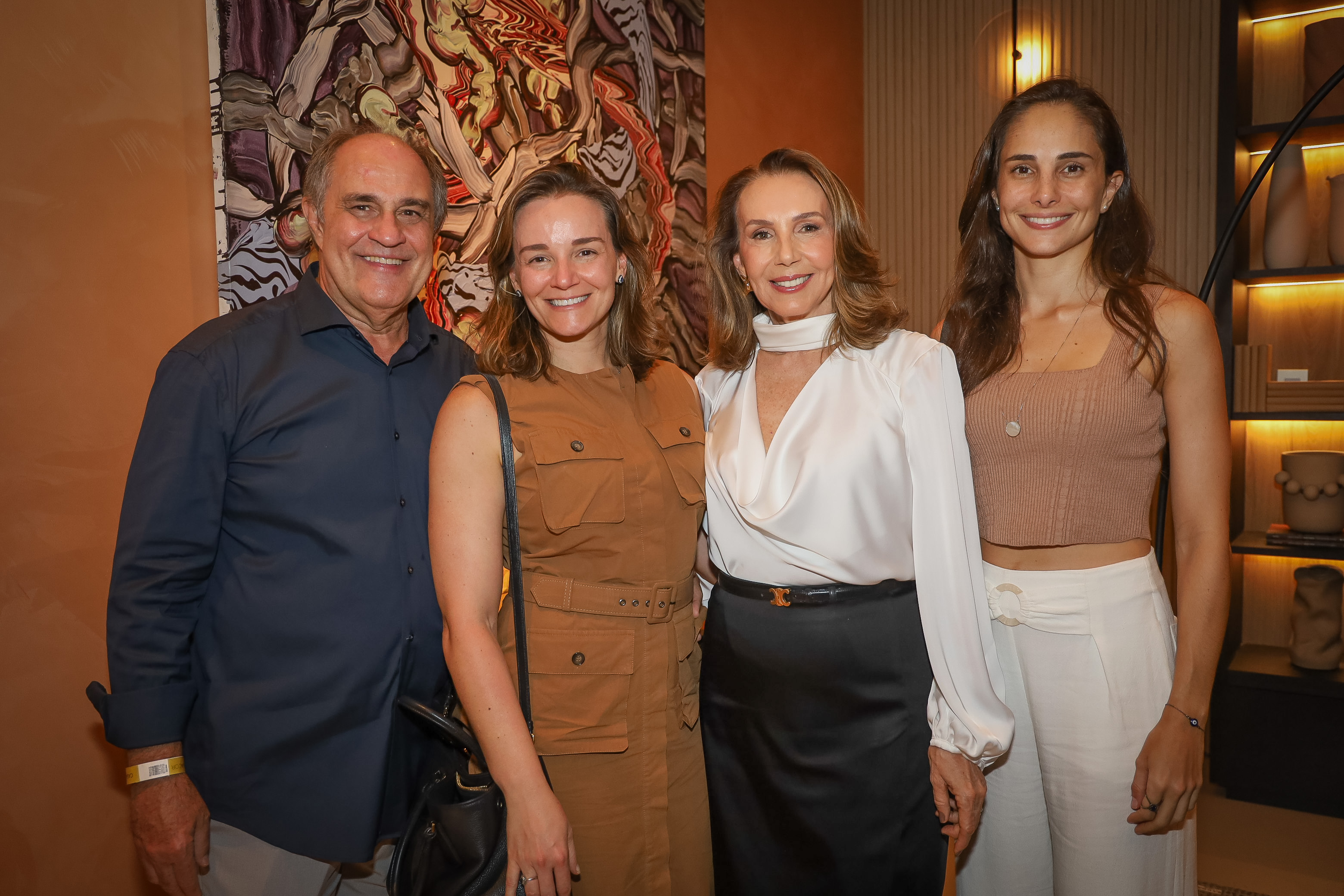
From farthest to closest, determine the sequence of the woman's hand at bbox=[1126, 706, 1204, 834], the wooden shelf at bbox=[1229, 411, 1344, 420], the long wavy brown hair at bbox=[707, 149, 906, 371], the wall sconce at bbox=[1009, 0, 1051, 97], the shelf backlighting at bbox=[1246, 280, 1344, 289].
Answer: the wall sconce at bbox=[1009, 0, 1051, 97]
the shelf backlighting at bbox=[1246, 280, 1344, 289]
the wooden shelf at bbox=[1229, 411, 1344, 420]
the long wavy brown hair at bbox=[707, 149, 906, 371]
the woman's hand at bbox=[1126, 706, 1204, 834]

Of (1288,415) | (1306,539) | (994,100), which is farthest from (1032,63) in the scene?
(1306,539)

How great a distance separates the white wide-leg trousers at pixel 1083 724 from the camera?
178 centimetres

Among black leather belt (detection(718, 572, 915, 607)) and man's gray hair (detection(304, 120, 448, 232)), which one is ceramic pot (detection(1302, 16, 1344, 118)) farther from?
man's gray hair (detection(304, 120, 448, 232))

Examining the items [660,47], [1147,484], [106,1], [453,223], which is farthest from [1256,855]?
[106,1]

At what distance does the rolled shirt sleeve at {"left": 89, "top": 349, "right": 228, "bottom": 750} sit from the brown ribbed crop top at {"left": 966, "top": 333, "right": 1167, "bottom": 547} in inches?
62.7

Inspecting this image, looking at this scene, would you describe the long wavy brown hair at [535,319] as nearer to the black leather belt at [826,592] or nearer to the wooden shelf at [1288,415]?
the black leather belt at [826,592]

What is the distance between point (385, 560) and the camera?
70.4 inches

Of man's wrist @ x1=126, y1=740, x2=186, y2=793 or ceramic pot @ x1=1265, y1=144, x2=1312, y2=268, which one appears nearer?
man's wrist @ x1=126, y1=740, x2=186, y2=793

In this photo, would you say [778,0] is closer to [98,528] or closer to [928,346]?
[928,346]

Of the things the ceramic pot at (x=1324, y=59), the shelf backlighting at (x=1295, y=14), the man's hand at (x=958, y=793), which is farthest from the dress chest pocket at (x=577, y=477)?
the shelf backlighting at (x=1295, y=14)

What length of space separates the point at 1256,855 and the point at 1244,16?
3457 mm

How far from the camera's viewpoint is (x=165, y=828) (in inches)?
64.6

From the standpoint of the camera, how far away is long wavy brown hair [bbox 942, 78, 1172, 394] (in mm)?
1913

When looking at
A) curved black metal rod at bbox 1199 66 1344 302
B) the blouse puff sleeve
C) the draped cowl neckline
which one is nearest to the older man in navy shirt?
the draped cowl neckline
